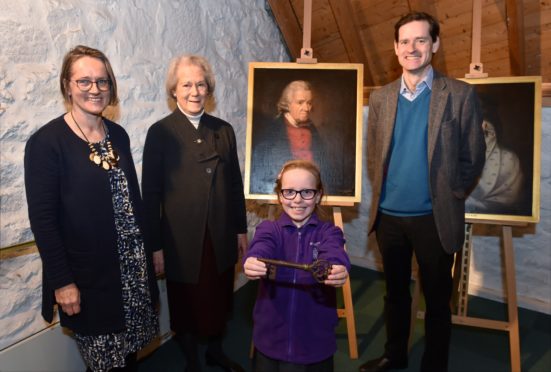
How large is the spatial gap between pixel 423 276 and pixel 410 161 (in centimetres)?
62

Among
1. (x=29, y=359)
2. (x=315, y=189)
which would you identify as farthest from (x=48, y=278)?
(x=315, y=189)

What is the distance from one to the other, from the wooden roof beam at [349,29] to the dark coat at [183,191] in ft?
6.01

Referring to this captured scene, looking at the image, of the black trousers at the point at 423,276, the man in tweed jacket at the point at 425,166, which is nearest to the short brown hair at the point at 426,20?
the man in tweed jacket at the point at 425,166

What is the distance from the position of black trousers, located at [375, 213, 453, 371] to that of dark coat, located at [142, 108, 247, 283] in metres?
0.92

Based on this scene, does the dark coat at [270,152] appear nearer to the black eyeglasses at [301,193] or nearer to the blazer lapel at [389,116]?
the blazer lapel at [389,116]

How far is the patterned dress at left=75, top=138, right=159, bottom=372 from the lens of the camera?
165 cm

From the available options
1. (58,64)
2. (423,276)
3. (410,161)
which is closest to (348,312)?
(423,276)

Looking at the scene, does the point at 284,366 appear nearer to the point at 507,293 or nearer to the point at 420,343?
the point at 420,343

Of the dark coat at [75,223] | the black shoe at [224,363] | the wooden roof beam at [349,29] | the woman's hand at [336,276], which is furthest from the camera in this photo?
the wooden roof beam at [349,29]

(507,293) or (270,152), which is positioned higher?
(270,152)

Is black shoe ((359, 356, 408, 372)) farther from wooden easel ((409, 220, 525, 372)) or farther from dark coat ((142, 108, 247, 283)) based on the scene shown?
dark coat ((142, 108, 247, 283))

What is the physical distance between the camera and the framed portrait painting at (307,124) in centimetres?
246

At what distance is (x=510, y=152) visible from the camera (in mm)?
2500

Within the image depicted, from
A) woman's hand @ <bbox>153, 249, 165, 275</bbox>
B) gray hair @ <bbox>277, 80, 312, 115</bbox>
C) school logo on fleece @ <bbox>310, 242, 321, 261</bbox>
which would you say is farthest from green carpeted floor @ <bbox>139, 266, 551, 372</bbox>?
gray hair @ <bbox>277, 80, 312, 115</bbox>
